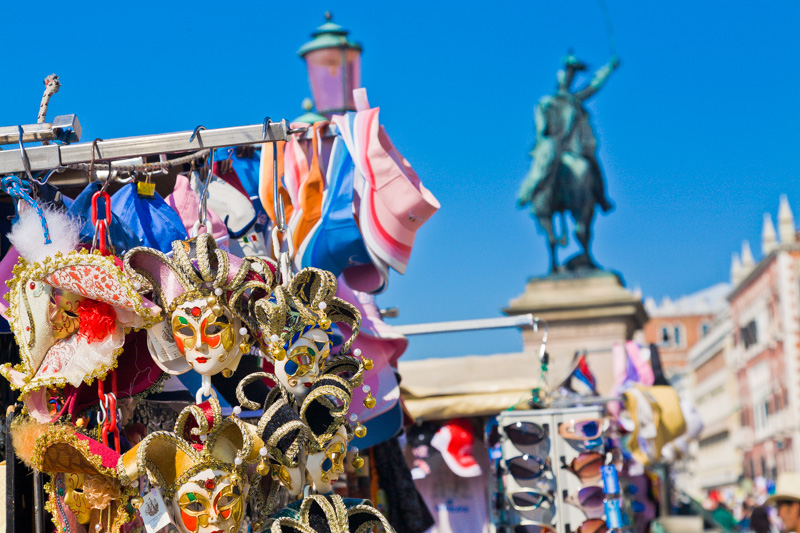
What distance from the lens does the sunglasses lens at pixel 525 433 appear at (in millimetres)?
6133

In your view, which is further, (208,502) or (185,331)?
(185,331)

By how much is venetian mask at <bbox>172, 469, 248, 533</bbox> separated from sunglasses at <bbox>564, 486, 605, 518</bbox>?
3.47m

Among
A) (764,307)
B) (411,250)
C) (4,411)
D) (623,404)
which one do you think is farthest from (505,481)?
(764,307)

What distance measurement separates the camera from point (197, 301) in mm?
3148

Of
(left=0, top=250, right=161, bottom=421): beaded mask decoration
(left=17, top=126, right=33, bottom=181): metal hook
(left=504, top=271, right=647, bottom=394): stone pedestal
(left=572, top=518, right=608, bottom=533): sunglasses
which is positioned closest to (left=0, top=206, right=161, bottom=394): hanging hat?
(left=0, top=250, right=161, bottom=421): beaded mask decoration

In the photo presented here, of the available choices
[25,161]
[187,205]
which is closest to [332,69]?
[187,205]

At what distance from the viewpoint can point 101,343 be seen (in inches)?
124

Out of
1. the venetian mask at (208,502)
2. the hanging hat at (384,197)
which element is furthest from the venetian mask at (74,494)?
the hanging hat at (384,197)

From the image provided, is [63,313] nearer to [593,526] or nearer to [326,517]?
[326,517]

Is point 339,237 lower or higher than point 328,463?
higher

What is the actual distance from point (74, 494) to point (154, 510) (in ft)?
0.94

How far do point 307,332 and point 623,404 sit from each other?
5.57m

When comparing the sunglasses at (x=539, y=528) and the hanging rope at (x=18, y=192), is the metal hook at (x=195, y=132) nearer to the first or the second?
the hanging rope at (x=18, y=192)

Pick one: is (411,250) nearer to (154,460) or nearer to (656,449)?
(154,460)
